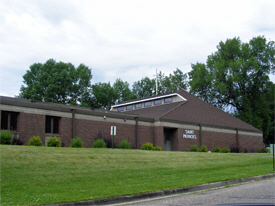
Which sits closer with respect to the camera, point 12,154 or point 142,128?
point 12,154

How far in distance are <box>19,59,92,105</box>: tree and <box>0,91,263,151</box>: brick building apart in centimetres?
1487

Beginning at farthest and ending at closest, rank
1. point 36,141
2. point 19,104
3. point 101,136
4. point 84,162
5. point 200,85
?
1. point 200,85
2. point 101,136
3. point 19,104
4. point 36,141
5. point 84,162

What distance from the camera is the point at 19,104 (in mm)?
24891

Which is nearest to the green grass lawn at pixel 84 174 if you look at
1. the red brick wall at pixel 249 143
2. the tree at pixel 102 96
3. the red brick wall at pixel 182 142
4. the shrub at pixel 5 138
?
the shrub at pixel 5 138

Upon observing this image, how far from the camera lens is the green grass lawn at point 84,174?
1104cm

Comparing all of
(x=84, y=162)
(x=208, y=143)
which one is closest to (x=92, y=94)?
(x=208, y=143)

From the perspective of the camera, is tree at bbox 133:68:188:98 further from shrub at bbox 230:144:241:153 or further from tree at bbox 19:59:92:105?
shrub at bbox 230:144:241:153

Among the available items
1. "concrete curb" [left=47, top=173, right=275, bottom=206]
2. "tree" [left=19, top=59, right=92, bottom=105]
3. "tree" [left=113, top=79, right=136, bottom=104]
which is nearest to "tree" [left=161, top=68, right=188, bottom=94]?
"tree" [left=113, top=79, right=136, bottom=104]

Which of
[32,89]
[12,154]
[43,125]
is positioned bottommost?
[12,154]

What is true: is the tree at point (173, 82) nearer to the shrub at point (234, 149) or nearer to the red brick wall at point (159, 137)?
the shrub at point (234, 149)

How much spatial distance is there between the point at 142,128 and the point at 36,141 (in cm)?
1468

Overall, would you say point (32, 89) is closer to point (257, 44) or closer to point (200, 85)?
point (200, 85)

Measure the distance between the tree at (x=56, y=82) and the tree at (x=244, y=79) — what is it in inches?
930

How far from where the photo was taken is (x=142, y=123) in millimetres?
34500
